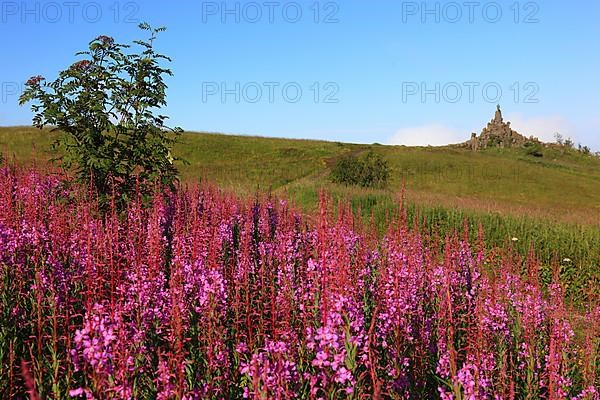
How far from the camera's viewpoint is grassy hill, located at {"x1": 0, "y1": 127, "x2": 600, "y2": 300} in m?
17.1

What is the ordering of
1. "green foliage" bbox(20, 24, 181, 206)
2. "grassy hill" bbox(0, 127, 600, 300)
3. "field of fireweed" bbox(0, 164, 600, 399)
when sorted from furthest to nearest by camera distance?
"grassy hill" bbox(0, 127, 600, 300) < "green foliage" bbox(20, 24, 181, 206) < "field of fireweed" bbox(0, 164, 600, 399)

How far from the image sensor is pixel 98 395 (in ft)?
7.84

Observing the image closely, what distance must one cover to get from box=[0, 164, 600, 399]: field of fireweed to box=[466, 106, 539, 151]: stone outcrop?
248 feet

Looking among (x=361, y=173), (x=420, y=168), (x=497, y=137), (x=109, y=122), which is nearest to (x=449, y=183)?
(x=420, y=168)

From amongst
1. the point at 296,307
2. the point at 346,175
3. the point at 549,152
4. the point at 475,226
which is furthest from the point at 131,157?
the point at 549,152

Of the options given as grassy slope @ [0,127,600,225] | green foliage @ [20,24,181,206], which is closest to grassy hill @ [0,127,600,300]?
grassy slope @ [0,127,600,225]

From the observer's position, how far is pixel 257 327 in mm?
4062

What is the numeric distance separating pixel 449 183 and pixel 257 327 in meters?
47.0

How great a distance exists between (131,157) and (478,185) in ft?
145

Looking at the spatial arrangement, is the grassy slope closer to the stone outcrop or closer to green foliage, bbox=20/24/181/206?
the stone outcrop

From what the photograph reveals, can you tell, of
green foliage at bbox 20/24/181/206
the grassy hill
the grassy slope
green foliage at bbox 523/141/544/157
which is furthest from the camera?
green foliage at bbox 523/141/544/157

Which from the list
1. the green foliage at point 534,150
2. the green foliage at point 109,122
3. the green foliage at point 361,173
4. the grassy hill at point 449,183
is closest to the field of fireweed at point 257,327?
the green foliage at point 109,122

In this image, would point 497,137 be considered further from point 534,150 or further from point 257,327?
point 257,327

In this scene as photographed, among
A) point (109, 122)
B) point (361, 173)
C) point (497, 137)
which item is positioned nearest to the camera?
point (109, 122)
